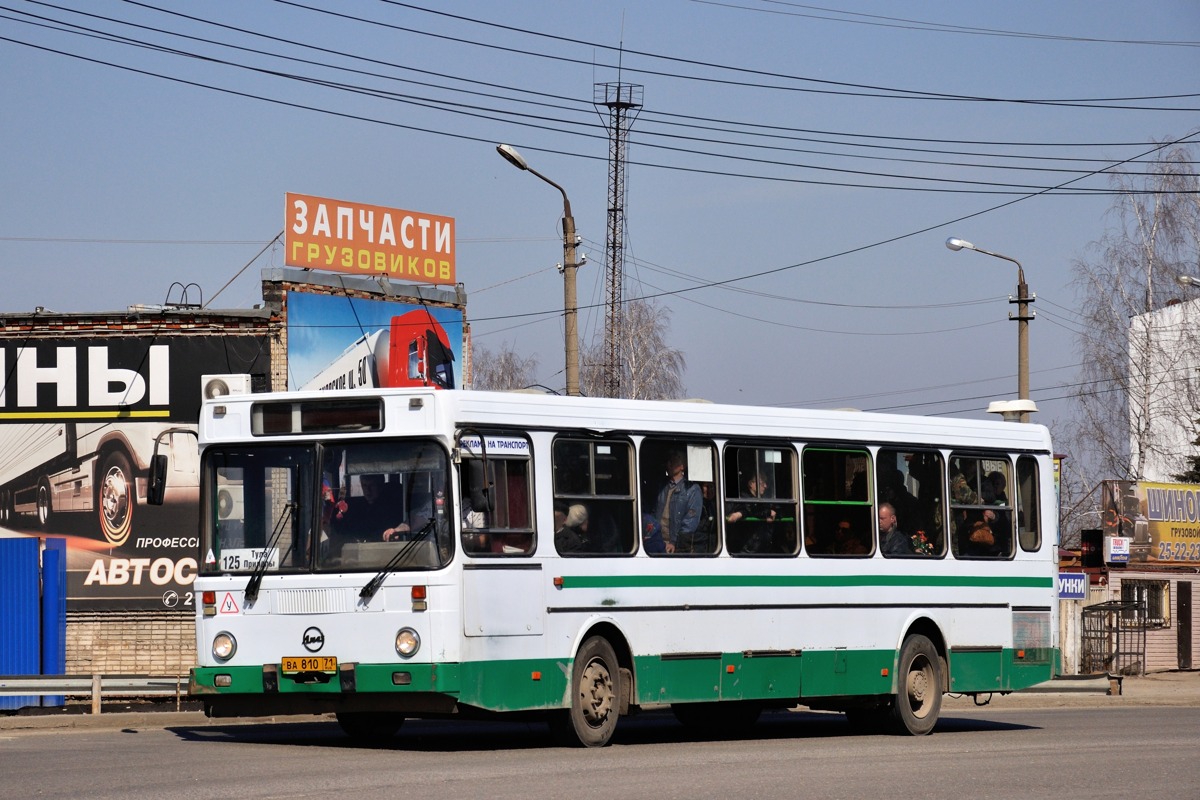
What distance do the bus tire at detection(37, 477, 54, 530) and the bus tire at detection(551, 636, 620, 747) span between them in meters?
15.1

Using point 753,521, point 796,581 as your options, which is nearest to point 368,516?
point 753,521

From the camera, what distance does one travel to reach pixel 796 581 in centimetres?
1661

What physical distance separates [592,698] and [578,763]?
1.74 metres

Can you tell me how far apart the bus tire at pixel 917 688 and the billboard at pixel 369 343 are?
1214cm

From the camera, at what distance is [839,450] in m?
17.2

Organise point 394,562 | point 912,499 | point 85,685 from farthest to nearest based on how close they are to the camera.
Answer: point 85,685, point 912,499, point 394,562

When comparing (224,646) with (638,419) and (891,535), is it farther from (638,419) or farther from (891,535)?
(891,535)

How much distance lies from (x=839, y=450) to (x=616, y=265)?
45.7m

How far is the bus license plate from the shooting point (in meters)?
13.7

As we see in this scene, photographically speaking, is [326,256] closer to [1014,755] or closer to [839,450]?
[839,450]

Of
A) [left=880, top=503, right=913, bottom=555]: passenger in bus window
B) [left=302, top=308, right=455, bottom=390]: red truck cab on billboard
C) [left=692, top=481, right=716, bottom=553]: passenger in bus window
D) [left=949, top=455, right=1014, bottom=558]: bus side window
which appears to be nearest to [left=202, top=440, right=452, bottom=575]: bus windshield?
[left=692, top=481, right=716, bottom=553]: passenger in bus window

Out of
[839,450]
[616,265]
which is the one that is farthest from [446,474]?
[616,265]

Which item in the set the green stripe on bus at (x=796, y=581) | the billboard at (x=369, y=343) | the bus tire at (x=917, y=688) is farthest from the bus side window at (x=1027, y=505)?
the billboard at (x=369, y=343)

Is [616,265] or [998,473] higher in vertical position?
[616,265]
